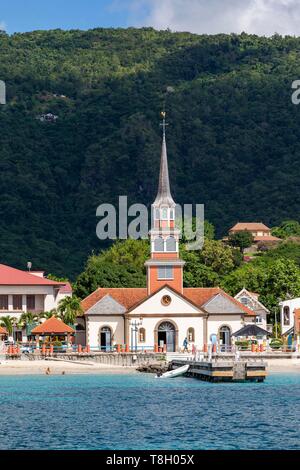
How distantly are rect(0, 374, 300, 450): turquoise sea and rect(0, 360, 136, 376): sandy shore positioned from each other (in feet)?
10.2

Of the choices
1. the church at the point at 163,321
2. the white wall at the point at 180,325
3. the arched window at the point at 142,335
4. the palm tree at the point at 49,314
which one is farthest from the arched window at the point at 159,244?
the palm tree at the point at 49,314

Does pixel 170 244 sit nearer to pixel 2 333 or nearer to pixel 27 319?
pixel 27 319

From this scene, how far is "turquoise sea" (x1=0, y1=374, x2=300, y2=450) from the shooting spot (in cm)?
4859

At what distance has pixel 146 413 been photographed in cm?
5934

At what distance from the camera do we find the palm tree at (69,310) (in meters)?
97.9

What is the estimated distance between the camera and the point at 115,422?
5544 cm

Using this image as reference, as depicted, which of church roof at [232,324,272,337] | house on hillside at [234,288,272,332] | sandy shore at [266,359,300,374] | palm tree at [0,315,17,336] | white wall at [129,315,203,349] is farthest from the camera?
house on hillside at [234,288,272,332]

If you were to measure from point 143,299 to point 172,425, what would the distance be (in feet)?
148

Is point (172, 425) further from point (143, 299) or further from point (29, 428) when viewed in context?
point (143, 299)

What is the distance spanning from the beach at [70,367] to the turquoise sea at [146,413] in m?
3.20

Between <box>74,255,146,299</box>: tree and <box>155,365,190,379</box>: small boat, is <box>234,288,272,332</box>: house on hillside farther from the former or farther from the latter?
<box>155,365,190,379</box>: small boat

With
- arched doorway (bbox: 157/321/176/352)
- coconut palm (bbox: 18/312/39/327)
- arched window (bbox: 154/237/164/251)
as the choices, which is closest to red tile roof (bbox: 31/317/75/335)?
coconut palm (bbox: 18/312/39/327)

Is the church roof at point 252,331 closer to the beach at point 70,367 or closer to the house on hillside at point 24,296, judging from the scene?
the beach at point 70,367
